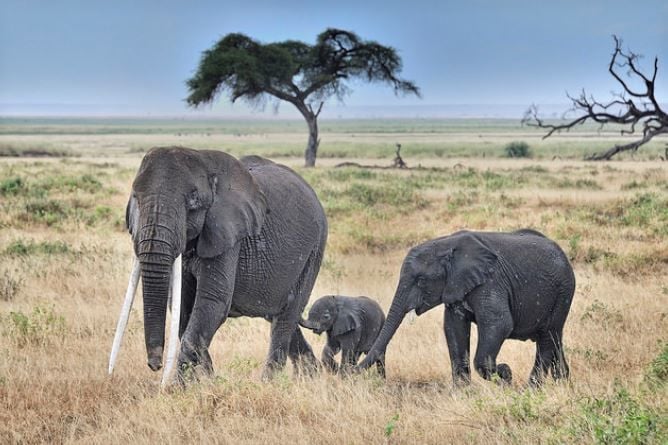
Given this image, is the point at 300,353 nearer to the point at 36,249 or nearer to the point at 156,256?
the point at 156,256

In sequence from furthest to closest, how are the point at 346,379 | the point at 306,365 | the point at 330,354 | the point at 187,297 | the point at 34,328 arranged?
the point at 330,354 < the point at 34,328 < the point at 306,365 < the point at 346,379 < the point at 187,297

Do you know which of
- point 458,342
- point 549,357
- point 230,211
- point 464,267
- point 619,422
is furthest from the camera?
point 549,357

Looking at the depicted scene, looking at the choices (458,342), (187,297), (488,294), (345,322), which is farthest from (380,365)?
(187,297)

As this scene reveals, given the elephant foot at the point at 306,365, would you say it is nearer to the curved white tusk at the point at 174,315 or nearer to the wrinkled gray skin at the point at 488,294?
the wrinkled gray skin at the point at 488,294

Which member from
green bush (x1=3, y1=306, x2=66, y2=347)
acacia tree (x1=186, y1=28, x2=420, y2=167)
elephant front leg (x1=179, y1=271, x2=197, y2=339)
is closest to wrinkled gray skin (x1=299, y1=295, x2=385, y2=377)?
elephant front leg (x1=179, y1=271, x2=197, y2=339)

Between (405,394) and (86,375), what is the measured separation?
2487 mm

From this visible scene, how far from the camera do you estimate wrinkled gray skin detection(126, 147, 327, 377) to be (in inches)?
245

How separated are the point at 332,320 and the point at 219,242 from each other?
2816 mm

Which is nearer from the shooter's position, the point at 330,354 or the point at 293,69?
the point at 330,354

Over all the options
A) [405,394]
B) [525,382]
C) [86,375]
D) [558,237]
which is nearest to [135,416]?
[86,375]

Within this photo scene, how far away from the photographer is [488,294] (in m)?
7.82

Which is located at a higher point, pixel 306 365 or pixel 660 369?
pixel 660 369

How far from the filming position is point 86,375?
24.7 feet

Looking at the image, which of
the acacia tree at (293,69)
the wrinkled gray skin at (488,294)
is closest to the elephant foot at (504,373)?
the wrinkled gray skin at (488,294)
